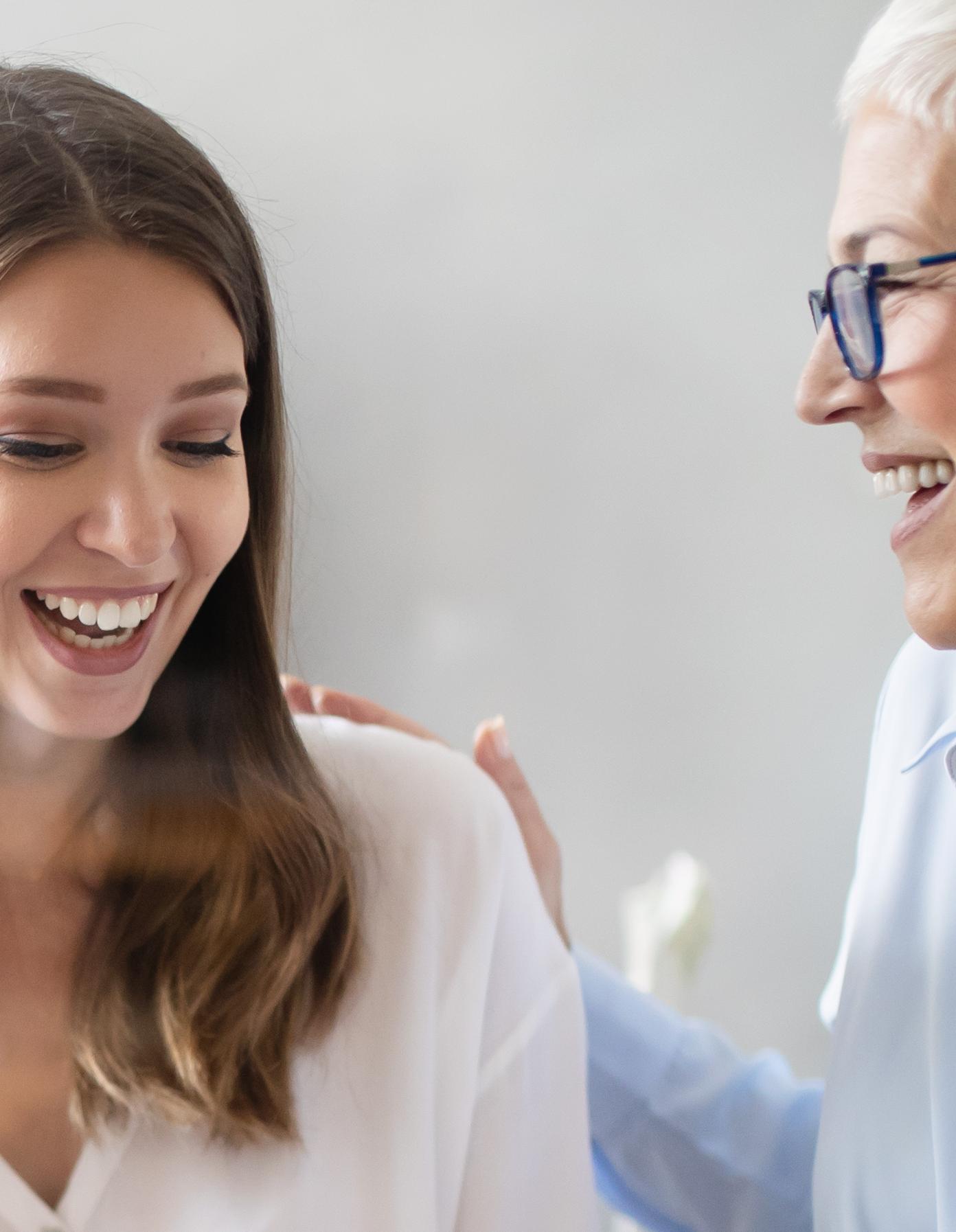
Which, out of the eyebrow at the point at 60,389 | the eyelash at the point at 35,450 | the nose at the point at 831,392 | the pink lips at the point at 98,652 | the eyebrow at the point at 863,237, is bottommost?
the pink lips at the point at 98,652

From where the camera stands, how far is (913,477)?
876 millimetres

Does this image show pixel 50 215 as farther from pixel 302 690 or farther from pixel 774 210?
pixel 774 210

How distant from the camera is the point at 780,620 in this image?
1.43 meters

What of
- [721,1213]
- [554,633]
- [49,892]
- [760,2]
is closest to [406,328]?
[554,633]

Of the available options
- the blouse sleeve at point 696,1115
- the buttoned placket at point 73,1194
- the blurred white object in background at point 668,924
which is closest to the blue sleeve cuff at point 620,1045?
the blouse sleeve at point 696,1115

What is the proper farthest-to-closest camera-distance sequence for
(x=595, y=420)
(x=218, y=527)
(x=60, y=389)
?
(x=595, y=420), (x=218, y=527), (x=60, y=389)

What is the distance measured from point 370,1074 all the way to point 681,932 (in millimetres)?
584

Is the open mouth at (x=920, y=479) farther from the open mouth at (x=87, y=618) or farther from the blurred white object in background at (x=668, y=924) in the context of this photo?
the blurred white object in background at (x=668, y=924)

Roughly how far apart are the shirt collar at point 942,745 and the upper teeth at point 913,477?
0.68ft

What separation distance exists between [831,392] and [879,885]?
41 centimetres

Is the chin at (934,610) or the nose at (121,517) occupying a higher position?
the nose at (121,517)

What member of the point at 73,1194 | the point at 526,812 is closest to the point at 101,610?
the point at 73,1194

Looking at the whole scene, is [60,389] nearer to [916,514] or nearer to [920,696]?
[916,514]

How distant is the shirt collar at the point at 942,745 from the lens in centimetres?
100
